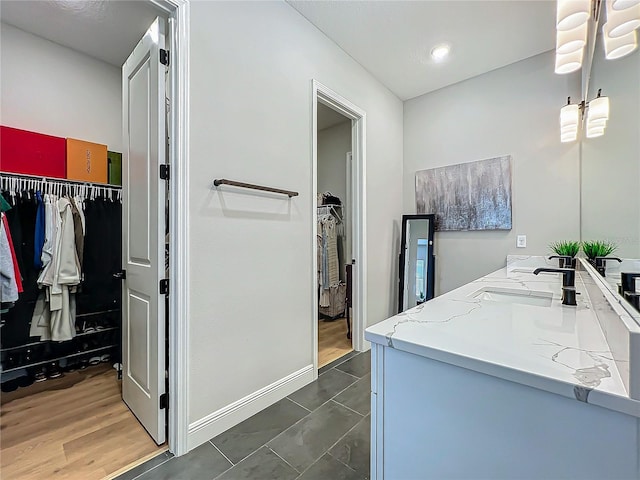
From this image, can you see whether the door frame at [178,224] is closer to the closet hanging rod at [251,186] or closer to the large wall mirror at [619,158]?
the closet hanging rod at [251,186]

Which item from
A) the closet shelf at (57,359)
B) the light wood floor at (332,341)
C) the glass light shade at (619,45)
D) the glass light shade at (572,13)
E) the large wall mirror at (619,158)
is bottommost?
the light wood floor at (332,341)

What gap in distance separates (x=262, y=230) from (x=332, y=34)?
1774 millimetres

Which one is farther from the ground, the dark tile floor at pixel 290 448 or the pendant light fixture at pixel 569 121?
the pendant light fixture at pixel 569 121

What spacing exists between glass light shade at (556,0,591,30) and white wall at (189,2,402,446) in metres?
1.52

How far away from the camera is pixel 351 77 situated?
2715mm

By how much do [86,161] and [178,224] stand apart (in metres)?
1.69

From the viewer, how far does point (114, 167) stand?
274 centimetres

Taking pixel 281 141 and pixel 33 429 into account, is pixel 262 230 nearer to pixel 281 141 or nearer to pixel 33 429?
pixel 281 141

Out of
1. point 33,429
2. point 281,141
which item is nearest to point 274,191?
point 281,141

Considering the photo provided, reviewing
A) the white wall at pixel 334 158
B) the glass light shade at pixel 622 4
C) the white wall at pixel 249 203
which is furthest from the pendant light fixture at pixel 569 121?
the white wall at pixel 334 158

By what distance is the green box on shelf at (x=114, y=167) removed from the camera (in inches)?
107

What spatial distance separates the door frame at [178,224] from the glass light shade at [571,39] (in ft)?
6.49

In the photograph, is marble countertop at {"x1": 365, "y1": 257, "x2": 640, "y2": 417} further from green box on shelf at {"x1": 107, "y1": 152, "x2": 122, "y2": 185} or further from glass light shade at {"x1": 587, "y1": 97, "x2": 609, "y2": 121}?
green box on shelf at {"x1": 107, "y1": 152, "x2": 122, "y2": 185}

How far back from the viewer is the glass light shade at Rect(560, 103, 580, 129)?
2.17 m
